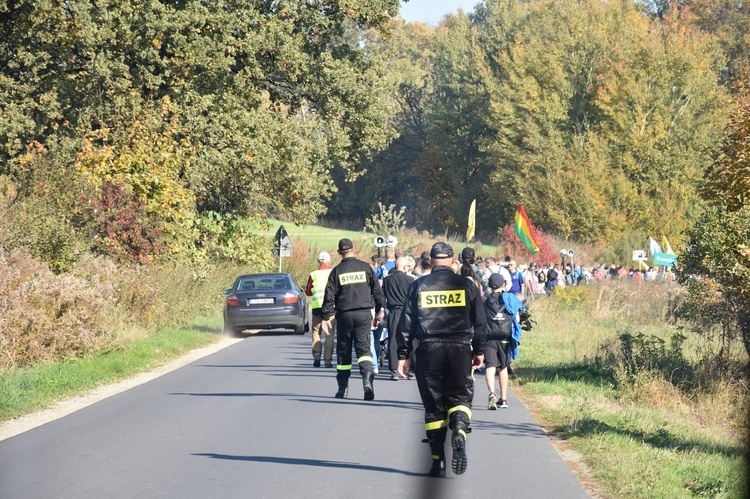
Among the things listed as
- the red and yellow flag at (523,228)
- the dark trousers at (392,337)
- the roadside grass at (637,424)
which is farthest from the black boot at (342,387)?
the red and yellow flag at (523,228)

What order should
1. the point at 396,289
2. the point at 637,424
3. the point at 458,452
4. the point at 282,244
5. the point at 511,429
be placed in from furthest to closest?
the point at 282,244 → the point at 396,289 → the point at 637,424 → the point at 511,429 → the point at 458,452

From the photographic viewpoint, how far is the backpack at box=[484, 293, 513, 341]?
1409cm

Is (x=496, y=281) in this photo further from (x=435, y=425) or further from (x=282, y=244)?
(x=282, y=244)

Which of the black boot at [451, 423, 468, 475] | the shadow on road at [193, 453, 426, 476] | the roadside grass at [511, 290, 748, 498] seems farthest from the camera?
the shadow on road at [193, 453, 426, 476]

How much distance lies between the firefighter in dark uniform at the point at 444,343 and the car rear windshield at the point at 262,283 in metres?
18.5

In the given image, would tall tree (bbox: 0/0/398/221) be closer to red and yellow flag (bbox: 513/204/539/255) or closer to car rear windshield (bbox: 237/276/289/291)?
car rear windshield (bbox: 237/276/289/291)

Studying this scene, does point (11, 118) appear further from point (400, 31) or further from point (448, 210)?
point (400, 31)

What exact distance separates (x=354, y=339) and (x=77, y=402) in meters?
3.50

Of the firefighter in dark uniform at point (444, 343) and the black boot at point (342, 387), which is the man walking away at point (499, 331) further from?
the firefighter in dark uniform at point (444, 343)

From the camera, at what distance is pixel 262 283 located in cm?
2848

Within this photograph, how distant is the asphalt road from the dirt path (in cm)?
28

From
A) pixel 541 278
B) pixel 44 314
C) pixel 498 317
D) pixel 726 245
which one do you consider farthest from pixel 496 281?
pixel 541 278

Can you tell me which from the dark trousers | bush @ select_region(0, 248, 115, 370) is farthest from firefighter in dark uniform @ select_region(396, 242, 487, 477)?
bush @ select_region(0, 248, 115, 370)

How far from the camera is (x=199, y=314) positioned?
3192 centimetres
